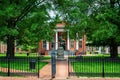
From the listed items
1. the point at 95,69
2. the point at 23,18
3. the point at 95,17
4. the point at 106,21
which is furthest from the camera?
the point at 23,18

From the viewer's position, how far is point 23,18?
36.0 meters

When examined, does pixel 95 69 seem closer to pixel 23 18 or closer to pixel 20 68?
pixel 20 68

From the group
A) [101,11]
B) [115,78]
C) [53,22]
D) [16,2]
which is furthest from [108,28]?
[115,78]

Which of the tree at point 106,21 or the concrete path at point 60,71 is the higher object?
the tree at point 106,21

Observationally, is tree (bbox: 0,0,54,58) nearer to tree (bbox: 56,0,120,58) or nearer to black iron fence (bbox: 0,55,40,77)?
tree (bbox: 56,0,120,58)

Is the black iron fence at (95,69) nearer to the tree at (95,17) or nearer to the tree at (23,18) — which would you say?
the tree at (95,17)

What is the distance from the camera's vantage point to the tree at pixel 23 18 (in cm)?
2922

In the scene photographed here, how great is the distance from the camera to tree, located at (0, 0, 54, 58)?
29.2m

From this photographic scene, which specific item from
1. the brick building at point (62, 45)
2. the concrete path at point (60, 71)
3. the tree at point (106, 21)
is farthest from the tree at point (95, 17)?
the brick building at point (62, 45)

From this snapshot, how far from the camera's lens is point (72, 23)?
34375 millimetres

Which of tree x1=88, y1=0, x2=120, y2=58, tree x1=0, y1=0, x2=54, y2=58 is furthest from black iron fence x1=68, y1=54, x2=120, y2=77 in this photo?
tree x1=0, y1=0, x2=54, y2=58

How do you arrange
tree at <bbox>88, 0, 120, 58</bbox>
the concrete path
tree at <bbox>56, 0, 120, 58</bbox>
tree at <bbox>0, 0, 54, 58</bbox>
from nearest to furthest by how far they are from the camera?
the concrete path → tree at <bbox>0, 0, 54, 58</bbox> → tree at <bbox>88, 0, 120, 58</bbox> → tree at <bbox>56, 0, 120, 58</bbox>

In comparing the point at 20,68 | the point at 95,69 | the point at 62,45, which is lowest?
the point at 95,69

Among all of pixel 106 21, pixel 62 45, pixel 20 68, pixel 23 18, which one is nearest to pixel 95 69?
pixel 20 68
